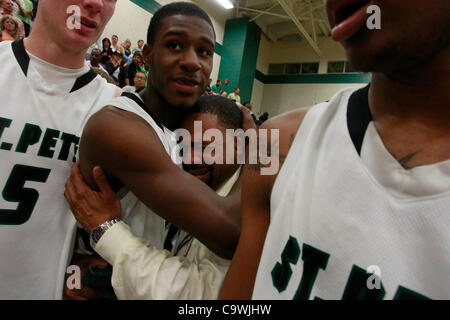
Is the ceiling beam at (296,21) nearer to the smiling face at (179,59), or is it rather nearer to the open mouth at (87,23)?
the smiling face at (179,59)

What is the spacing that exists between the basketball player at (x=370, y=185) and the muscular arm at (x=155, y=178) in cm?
13

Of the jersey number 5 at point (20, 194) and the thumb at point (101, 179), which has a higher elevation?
the thumb at point (101, 179)

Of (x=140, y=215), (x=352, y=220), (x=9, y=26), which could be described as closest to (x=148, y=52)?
(x=140, y=215)

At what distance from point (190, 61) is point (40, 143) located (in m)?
0.77

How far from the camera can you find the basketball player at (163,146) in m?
0.96

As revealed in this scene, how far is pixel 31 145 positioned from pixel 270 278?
3.63 feet

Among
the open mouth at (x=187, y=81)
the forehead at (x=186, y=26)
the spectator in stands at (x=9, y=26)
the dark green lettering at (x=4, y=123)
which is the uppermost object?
the spectator in stands at (x=9, y=26)

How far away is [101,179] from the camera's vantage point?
1.10 meters

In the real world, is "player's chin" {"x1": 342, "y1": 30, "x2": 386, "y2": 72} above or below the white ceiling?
below

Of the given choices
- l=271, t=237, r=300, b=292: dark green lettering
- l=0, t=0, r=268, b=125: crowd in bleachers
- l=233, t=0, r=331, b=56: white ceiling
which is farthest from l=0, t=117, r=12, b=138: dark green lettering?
l=233, t=0, r=331, b=56: white ceiling

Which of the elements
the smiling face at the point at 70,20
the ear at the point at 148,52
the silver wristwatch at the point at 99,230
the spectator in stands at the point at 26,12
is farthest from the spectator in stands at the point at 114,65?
the silver wristwatch at the point at 99,230

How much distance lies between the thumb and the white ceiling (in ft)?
36.1

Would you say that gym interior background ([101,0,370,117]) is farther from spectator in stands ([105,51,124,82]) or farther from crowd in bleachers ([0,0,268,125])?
crowd in bleachers ([0,0,268,125])

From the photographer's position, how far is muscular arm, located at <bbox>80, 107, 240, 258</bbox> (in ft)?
3.09
